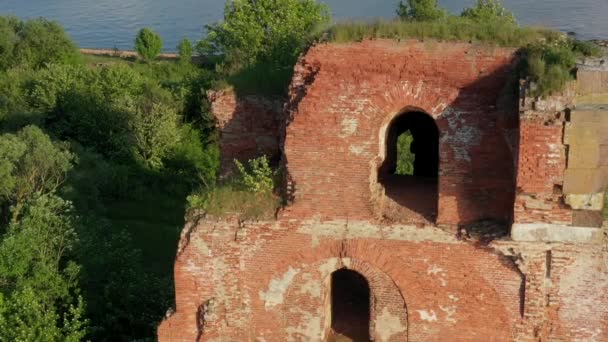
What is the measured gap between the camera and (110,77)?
2989cm

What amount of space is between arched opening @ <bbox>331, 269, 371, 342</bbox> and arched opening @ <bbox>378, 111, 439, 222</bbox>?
60.1 inches

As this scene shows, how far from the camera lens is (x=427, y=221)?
354 inches

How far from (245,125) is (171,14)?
150 ft

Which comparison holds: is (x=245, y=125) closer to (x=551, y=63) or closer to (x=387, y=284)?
(x=387, y=284)

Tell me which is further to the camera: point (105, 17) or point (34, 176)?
point (105, 17)

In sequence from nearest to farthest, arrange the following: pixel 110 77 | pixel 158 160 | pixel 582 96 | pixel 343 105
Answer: pixel 582 96 → pixel 343 105 → pixel 158 160 → pixel 110 77

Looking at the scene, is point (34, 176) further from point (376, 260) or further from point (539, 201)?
point (539, 201)

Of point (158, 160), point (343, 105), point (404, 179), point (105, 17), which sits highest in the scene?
point (105, 17)

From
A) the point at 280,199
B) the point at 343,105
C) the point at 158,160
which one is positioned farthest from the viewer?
the point at 158,160

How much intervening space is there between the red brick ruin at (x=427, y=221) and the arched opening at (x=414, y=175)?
0.05m

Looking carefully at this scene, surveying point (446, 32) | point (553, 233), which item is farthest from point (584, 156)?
point (446, 32)

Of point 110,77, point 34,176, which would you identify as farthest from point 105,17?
point 34,176

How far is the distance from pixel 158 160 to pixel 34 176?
292 inches

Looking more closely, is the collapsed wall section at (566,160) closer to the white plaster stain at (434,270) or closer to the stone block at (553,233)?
the stone block at (553,233)
